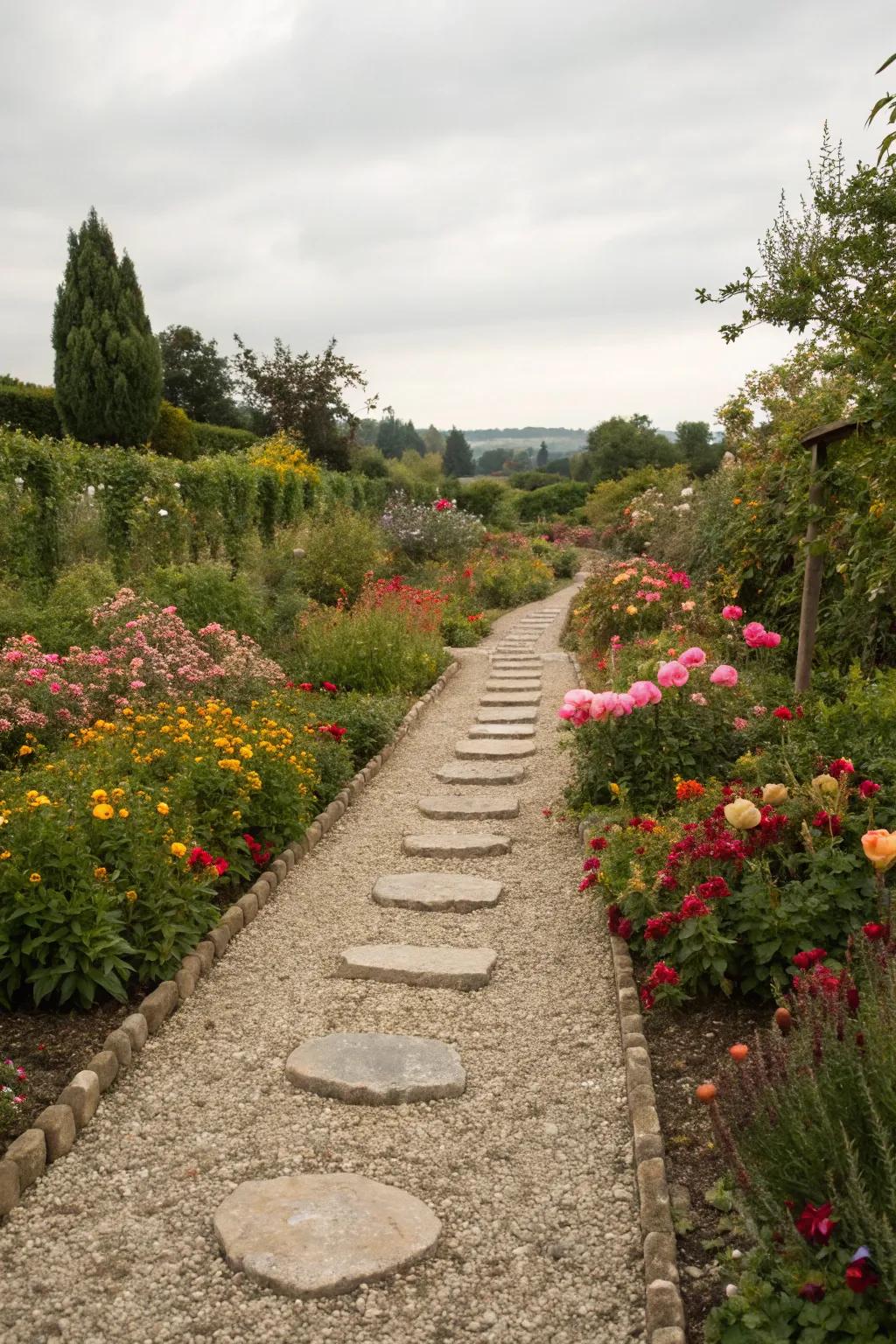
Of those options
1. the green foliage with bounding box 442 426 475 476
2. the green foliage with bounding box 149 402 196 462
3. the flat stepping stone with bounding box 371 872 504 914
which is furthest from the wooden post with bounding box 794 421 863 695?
the green foliage with bounding box 442 426 475 476

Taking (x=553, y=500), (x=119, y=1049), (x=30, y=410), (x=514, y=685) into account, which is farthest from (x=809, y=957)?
(x=553, y=500)

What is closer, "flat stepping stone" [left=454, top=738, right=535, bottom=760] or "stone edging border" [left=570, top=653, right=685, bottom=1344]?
"stone edging border" [left=570, top=653, right=685, bottom=1344]

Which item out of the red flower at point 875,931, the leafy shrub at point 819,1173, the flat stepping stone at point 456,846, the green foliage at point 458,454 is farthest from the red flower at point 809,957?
the green foliage at point 458,454

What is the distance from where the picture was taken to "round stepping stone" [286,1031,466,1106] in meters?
2.96

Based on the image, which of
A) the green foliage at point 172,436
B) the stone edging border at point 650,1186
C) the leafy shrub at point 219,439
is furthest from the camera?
the leafy shrub at point 219,439

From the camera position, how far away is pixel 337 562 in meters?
11.8

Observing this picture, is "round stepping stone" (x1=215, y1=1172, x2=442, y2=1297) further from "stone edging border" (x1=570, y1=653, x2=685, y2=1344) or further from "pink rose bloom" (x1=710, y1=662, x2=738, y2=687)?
"pink rose bloom" (x1=710, y1=662, x2=738, y2=687)

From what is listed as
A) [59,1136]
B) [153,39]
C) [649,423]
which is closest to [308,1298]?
[59,1136]

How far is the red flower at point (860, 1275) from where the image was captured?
1.58m

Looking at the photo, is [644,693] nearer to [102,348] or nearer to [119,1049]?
[119,1049]

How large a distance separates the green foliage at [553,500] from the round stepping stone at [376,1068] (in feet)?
102

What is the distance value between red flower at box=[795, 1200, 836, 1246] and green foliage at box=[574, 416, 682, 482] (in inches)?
1313

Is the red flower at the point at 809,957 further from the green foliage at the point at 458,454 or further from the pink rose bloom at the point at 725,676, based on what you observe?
the green foliage at the point at 458,454

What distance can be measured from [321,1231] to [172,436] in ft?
61.0
